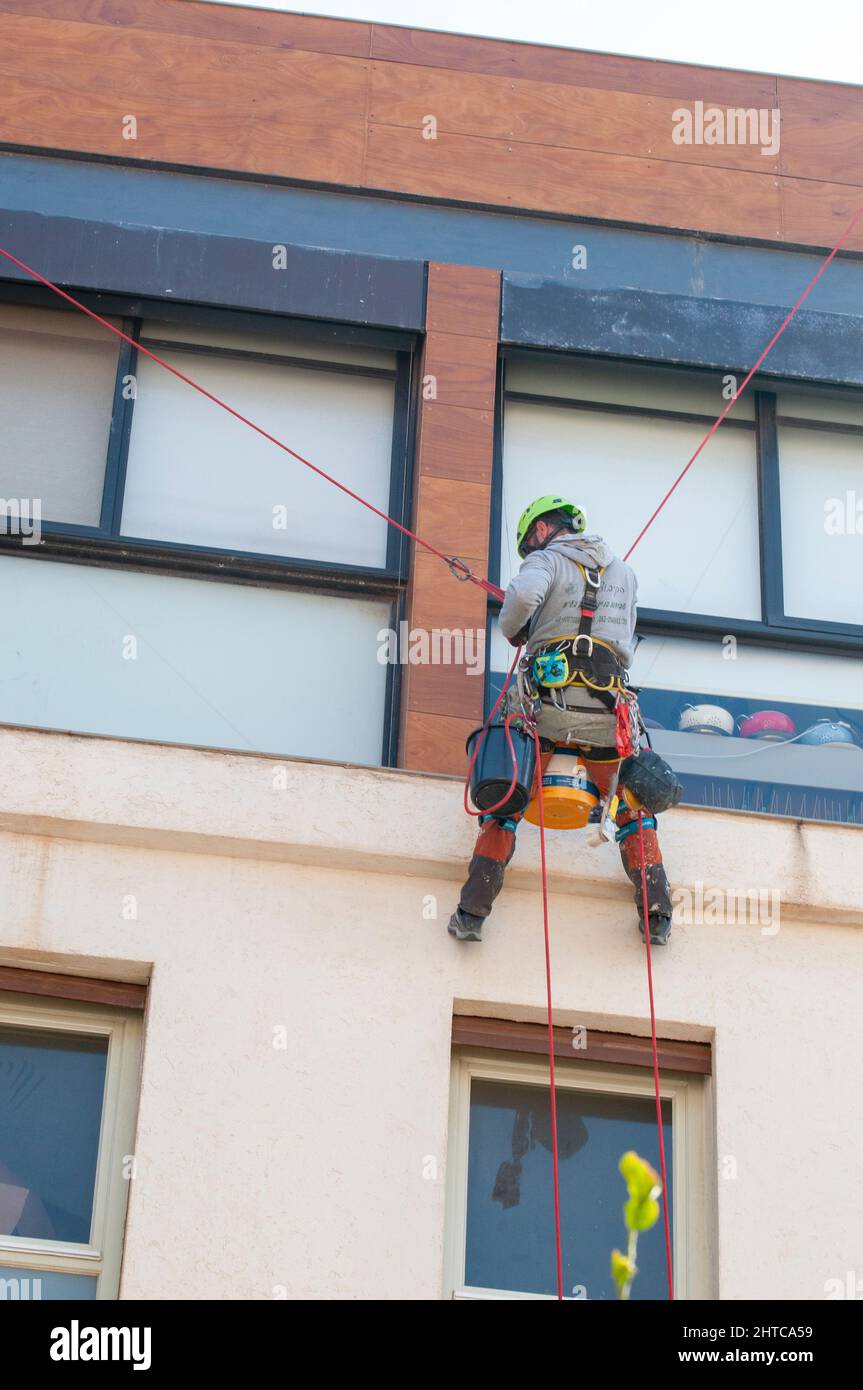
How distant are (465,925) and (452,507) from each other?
90.5 inches

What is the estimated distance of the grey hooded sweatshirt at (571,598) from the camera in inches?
323

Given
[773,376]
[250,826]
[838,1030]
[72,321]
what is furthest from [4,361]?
[838,1030]

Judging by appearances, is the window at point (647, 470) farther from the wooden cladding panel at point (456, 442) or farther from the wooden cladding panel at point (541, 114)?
the wooden cladding panel at point (541, 114)

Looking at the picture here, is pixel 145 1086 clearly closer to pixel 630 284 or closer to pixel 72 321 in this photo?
pixel 72 321

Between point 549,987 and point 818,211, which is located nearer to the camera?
point 549,987

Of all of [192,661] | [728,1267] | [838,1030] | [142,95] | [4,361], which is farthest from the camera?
[142,95]

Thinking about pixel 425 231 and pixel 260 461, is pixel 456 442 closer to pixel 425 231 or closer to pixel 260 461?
pixel 260 461

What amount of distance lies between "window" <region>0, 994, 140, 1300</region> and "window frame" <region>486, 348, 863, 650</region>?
2754 millimetres

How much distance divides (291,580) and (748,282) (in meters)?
2.96

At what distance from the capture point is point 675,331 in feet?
33.8

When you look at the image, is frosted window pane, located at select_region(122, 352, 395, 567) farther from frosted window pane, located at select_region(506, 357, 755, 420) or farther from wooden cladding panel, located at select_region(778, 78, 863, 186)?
wooden cladding panel, located at select_region(778, 78, 863, 186)

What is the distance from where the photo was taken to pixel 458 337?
10133 millimetres

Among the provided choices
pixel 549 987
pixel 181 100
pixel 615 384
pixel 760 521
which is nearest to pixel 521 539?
pixel 549 987
